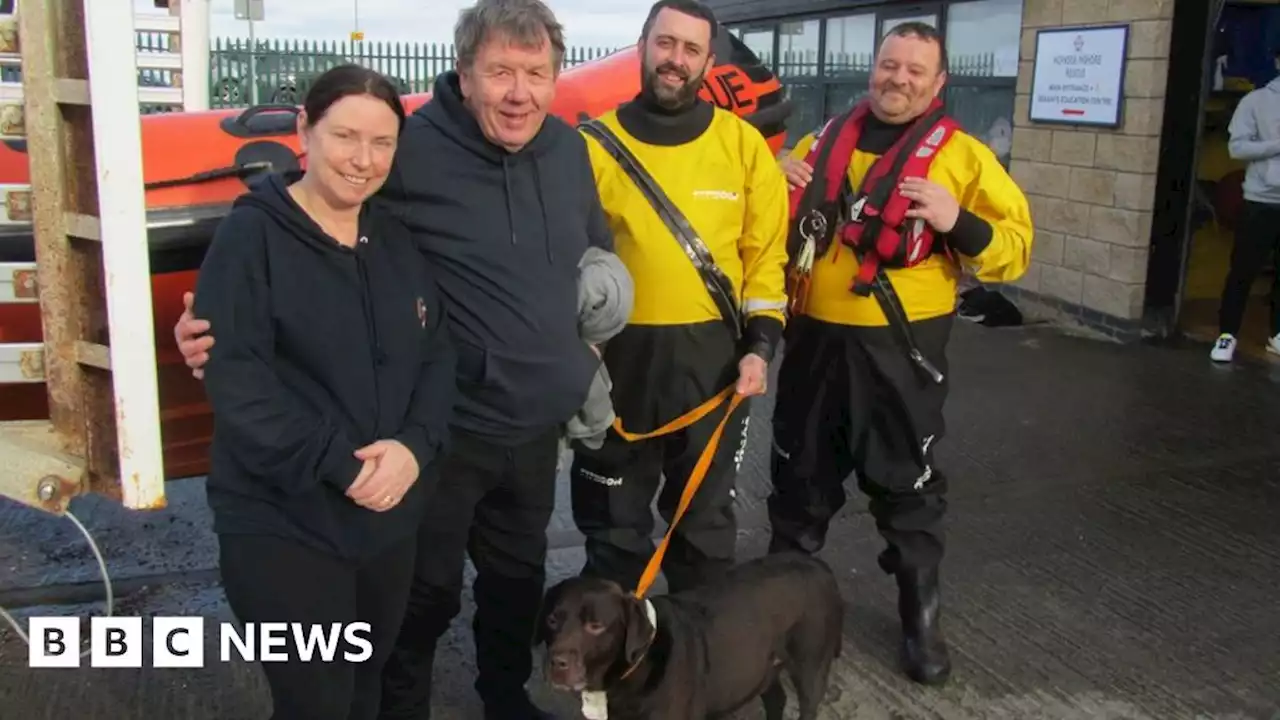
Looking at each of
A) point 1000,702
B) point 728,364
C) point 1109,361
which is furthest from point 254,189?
point 1109,361

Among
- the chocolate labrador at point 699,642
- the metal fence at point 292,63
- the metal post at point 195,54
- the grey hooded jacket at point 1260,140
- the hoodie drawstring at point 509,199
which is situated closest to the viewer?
the chocolate labrador at point 699,642

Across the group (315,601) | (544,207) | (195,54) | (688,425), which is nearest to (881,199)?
(688,425)

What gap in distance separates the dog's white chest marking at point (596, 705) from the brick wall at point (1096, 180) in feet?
18.6

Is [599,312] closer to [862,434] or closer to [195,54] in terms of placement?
[862,434]

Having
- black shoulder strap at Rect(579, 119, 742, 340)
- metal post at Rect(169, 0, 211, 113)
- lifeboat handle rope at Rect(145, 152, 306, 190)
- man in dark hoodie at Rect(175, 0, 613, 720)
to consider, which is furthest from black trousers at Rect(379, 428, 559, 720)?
metal post at Rect(169, 0, 211, 113)

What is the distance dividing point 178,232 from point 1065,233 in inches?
231

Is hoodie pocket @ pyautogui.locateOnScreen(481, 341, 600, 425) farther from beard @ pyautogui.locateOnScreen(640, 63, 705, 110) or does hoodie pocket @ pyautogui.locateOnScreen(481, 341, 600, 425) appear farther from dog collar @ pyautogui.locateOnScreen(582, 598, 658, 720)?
beard @ pyautogui.locateOnScreen(640, 63, 705, 110)

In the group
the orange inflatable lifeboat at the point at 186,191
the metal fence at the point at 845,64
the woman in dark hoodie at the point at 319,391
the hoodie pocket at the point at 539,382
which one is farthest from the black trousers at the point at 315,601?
the metal fence at the point at 845,64

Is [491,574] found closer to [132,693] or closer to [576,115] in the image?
[132,693]

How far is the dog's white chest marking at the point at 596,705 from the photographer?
240 centimetres

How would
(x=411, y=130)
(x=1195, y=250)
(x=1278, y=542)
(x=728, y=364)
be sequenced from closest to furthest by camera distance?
(x=411, y=130) → (x=728, y=364) → (x=1278, y=542) → (x=1195, y=250)

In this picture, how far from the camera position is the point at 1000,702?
3.15m

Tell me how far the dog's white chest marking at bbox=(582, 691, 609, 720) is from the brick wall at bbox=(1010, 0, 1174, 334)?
5.66 metres

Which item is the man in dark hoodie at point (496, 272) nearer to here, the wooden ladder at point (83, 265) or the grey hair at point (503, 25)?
the grey hair at point (503, 25)
